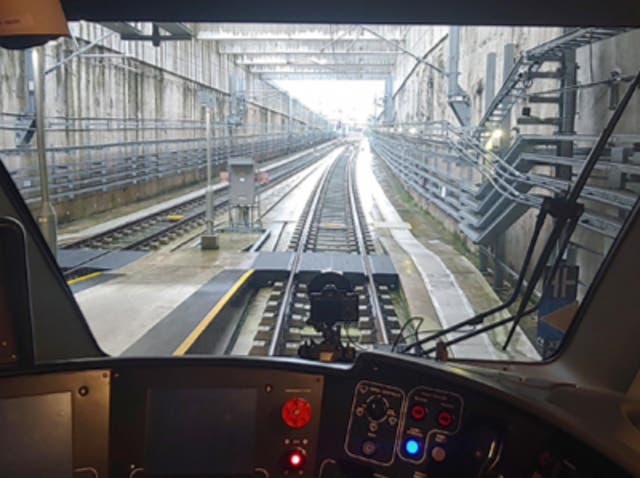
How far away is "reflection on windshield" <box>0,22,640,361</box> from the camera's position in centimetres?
546

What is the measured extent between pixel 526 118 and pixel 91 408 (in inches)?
308

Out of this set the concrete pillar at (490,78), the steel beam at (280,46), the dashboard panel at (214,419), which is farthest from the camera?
the steel beam at (280,46)

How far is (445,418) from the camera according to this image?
203cm

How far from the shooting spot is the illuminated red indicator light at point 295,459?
2.25 meters

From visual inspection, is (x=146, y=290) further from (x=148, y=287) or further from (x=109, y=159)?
(x=109, y=159)

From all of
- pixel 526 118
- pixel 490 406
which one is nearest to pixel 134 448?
pixel 490 406

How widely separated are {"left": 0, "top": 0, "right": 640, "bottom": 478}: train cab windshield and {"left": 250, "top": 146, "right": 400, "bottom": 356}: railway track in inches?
2.0

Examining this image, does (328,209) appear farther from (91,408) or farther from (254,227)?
(91,408)

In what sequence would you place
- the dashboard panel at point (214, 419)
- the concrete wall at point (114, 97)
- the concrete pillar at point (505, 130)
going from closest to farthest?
the dashboard panel at point (214, 419), the concrete pillar at point (505, 130), the concrete wall at point (114, 97)

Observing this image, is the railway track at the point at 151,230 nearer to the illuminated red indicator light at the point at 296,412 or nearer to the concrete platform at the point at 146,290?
the concrete platform at the point at 146,290

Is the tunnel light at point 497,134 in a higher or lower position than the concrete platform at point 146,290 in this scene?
higher

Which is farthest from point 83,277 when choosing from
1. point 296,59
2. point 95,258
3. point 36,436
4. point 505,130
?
point 296,59

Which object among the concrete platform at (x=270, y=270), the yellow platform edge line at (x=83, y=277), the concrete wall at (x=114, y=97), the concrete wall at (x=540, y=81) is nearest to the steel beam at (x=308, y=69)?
the concrete wall at (x=114, y=97)

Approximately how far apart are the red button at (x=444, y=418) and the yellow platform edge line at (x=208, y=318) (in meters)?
4.24
